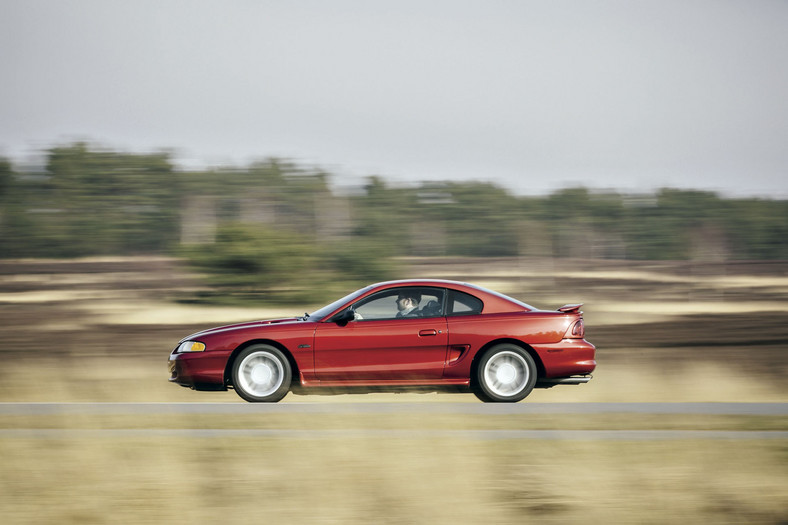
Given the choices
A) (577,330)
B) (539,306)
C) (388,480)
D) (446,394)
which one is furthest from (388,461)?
(539,306)

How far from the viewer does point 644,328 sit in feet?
84.9

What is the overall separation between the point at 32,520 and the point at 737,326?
83.2 feet

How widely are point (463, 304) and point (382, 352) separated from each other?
1.03 meters

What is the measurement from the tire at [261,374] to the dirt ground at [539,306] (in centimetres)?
157

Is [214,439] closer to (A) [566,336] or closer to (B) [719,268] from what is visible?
(A) [566,336]

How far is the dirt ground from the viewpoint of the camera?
11.8 meters

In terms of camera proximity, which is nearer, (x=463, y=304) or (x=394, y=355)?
(x=394, y=355)

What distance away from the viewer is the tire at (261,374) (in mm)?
9164

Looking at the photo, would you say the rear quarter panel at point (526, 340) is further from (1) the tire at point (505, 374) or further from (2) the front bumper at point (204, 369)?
(2) the front bumper at point (204, 369)

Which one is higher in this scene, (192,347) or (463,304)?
(463,304)

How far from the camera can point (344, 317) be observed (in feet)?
30.1

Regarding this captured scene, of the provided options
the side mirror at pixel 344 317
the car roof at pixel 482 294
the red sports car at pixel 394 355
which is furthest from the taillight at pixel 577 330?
the side mirror at pixel 344 317

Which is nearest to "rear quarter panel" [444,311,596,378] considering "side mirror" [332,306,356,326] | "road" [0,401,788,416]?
"road" [0,401,788,416]

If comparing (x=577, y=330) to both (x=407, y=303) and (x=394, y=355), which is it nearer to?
(x=407, y=303)
